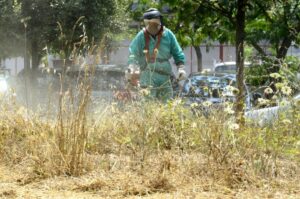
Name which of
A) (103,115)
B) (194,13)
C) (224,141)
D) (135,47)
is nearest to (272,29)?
(194,13)

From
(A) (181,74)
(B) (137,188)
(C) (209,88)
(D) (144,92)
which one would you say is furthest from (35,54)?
(B) (137,188)

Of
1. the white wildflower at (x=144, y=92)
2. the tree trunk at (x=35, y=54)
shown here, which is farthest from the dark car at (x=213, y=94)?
the tree trunk at (x=35, y=54)

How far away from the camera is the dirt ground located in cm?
402

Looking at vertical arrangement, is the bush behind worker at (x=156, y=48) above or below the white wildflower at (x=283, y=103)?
above

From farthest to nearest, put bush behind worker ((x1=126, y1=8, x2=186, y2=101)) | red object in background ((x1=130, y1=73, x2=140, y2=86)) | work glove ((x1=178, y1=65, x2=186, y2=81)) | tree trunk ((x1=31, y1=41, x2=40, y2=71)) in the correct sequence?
tree trunk ((x1=31, y1=41, x2=40, y2=71)) → bush behind worker ((x1=126, y1=8, x2=186, y2=101)) → work glove ((x1=178, y1=65, x2=186, y2=81)) → red object in background ((x1=130, y1=73, x2=140, y2=86))

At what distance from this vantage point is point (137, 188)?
412 centimetres

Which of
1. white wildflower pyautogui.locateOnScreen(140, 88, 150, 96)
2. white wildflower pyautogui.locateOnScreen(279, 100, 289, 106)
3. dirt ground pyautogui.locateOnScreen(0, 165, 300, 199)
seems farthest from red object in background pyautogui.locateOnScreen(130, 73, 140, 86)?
dirt ground pyautogui.locateOnScreen(0, 165, 300, 199)

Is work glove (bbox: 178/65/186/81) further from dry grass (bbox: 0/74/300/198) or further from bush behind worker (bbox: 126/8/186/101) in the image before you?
dry grass (bbox: 0/74/300/198)

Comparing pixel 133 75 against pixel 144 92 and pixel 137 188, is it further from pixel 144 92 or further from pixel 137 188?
pixel 137 188

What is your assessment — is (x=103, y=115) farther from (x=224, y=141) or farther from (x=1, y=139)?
(x=224, y=141)

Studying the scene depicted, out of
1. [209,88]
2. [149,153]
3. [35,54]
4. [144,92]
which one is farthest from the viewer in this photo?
[35,54]

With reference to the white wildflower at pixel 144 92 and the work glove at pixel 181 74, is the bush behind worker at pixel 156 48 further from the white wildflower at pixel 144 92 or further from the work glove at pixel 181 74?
the white wildflower at pixel 144 92

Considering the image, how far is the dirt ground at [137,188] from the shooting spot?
402cm

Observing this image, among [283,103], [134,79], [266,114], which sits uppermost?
[134,79]
